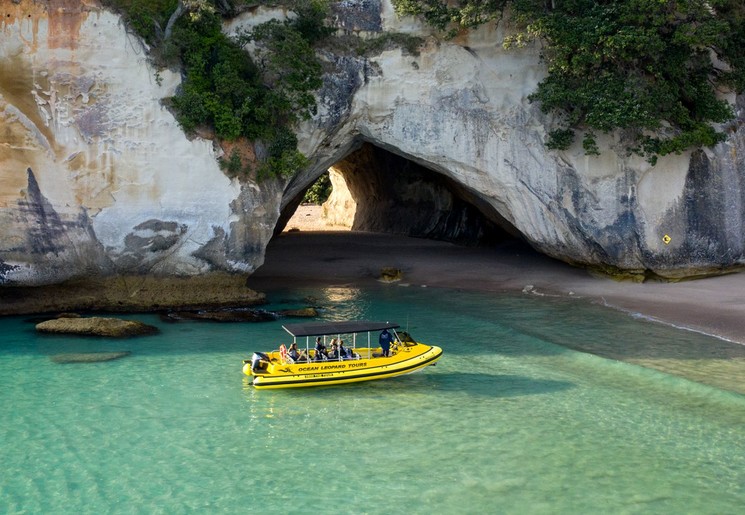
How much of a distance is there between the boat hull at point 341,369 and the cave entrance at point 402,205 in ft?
46.9

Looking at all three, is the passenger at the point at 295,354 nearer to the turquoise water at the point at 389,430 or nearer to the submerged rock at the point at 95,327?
the turquoise water at the point at 389,430

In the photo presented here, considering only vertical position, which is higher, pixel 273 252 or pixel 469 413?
pixel 273 252

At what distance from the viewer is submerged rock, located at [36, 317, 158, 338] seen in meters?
18.6

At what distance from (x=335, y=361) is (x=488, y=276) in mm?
12719

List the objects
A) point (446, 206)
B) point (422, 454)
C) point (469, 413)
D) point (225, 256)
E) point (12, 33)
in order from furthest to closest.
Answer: point (446, 206) < point (225, 256) < point (12, 33) < point (469, 413) < point (422, 454)

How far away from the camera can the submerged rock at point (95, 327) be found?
1858cm

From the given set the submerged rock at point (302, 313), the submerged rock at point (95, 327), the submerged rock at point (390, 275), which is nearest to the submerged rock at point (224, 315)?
the submerged rock at point (302, 313)

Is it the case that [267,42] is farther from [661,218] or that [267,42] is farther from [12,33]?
[661,218]

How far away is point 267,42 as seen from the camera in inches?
884

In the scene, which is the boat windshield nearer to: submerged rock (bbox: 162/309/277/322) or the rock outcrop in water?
submerged rock (bbox: 162/309/277/322)

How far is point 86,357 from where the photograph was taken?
54.8 feet

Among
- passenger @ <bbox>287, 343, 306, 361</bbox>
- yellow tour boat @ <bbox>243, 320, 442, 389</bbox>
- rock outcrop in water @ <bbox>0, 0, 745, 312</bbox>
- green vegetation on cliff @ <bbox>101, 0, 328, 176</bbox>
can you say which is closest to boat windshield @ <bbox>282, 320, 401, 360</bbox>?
yellow tour boat @ <bbox>243, 320, 442, 389</bbox>

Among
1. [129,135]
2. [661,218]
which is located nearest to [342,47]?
[129,135]

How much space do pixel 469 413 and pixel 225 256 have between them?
1076cm
